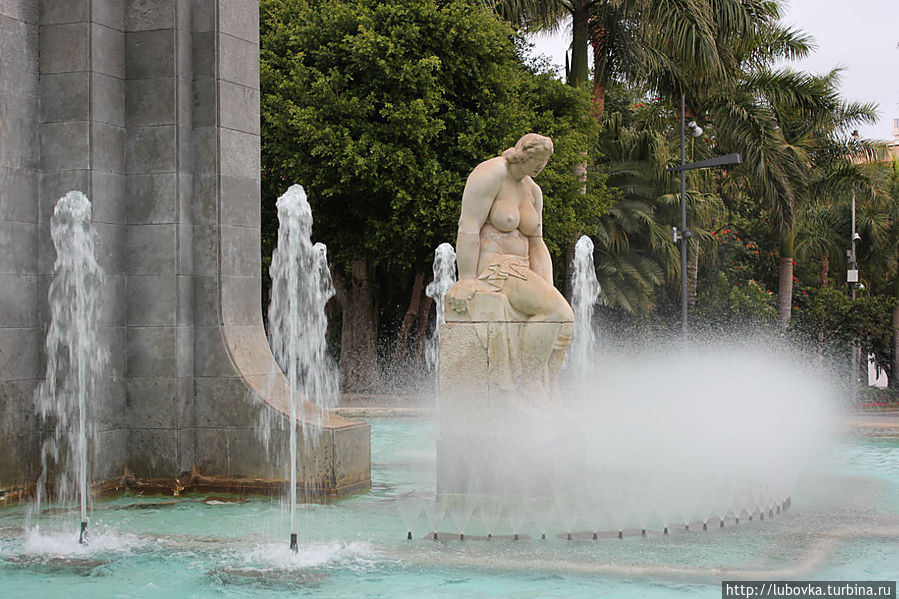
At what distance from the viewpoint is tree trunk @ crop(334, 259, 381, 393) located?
944 inches

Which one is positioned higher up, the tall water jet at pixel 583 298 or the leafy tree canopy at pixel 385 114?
the leafy tree canopy at pixel 385 114

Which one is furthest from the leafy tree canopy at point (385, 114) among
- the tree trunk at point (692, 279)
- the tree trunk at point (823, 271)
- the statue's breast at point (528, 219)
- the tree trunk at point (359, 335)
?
the tree trunk at point (823, 271)

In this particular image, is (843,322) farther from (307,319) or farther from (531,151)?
(531,151)

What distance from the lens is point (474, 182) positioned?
859 cm

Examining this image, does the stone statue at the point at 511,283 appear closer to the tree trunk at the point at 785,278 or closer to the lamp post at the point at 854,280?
the lamp post at the point at 854,280

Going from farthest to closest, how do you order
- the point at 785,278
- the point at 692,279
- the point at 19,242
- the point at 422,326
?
the point at 692,279
the point at 785,278
the point at 422,326
the point at 19,242

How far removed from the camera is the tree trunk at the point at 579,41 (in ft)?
84.7

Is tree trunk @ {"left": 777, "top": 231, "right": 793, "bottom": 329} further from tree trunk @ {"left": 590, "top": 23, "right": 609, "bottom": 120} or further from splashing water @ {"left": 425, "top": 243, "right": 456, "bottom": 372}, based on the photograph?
splashing water @ {"left": 425, "top": 243, "right": 456, "bottom": 372}

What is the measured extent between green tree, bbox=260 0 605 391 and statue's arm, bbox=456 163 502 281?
37.5 ft

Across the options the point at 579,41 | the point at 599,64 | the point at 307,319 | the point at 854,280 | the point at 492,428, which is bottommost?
the point at 492,428

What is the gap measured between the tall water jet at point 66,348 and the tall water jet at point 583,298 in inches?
→ 454

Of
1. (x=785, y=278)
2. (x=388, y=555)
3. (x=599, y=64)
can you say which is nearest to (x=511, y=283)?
(x=388, y=555)

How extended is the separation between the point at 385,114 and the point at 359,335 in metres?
6.17

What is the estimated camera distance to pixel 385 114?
66.0 ft
